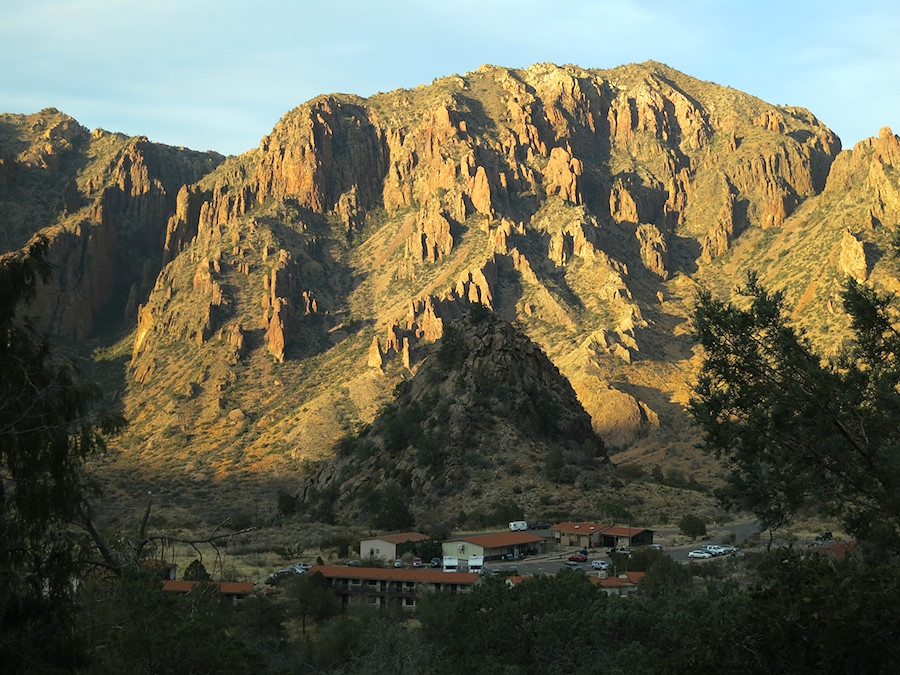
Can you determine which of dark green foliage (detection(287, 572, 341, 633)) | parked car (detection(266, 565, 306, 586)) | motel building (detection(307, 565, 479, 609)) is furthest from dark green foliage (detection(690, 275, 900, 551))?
parked car (detection(266, 565, 306, 586))

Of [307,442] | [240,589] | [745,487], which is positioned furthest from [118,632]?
[307,442]

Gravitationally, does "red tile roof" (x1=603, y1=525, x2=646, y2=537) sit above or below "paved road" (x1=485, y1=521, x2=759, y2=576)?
above

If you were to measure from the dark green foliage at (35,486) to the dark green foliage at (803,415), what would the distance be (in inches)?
738

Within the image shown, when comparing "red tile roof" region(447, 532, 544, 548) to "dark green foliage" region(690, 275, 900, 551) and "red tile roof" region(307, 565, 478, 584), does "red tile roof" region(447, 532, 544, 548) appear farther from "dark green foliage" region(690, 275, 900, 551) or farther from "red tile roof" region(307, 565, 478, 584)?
"dark green foliage" region(690, 275, 900, 551)

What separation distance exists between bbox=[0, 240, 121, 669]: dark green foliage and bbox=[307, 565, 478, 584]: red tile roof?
39663 mm

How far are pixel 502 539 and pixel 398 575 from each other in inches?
593

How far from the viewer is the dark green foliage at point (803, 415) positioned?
2461 centimetres

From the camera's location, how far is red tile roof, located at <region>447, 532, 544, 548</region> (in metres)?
65.5

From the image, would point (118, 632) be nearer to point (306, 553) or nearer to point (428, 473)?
point (306, 553)

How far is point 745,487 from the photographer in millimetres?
27297

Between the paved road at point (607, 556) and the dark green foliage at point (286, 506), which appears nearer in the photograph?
the paved road at point (607, 556)

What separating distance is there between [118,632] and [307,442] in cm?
11801

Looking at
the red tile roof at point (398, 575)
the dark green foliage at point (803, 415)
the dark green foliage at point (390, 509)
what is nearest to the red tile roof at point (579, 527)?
the dark green foliage at point (390, 509)

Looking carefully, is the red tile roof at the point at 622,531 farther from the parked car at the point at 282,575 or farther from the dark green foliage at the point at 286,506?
the dark green foliage at the point at 286,506
